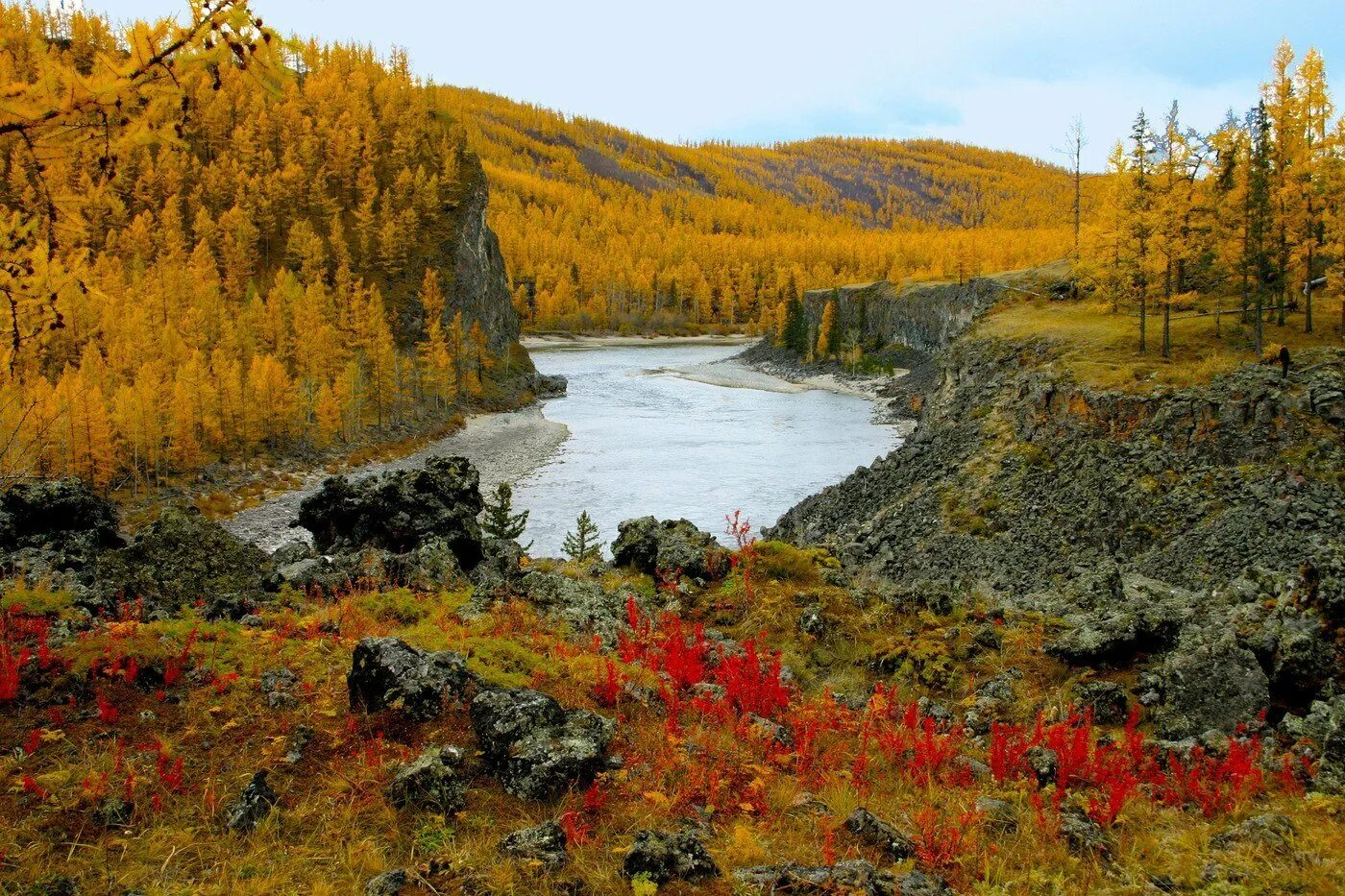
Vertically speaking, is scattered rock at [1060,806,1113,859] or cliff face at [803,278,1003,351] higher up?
cliff face at [803,278,1003,351]

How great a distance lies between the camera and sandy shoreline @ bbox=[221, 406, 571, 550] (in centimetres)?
3638

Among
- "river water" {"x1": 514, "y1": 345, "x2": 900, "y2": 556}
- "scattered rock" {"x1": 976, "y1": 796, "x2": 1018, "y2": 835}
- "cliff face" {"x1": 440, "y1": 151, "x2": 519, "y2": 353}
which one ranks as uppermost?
"cliff face" {"x1": 440, "y1": 151, "x2": 519, "y2": 353}

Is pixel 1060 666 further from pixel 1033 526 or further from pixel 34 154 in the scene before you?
pixel 1033 526

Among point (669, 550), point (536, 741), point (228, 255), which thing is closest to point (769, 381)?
point (228, 255)


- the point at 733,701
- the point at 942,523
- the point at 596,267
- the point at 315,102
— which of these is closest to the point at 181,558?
the point at 733,701

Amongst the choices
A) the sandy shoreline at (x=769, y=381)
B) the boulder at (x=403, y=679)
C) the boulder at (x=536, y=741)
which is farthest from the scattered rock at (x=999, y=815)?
the sandy shoreline at (x=769, y=381)

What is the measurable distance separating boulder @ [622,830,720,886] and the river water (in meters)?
26.1

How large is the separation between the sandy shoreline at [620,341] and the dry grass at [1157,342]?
102 meters

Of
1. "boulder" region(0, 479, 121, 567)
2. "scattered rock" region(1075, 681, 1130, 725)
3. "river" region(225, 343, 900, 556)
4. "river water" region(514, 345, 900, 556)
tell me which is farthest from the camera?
"river water" region(514, 345, 900, 556)

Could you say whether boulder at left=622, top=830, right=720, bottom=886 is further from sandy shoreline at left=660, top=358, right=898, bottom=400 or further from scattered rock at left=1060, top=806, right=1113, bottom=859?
sandy shoreline at left=660, top=358, right=898, bottom=400

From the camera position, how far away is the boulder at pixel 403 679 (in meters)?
6.76

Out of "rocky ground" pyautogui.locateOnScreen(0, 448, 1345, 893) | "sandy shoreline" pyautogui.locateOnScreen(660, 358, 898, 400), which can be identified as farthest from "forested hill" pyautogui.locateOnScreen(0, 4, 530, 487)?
"sandy shoreline" pyautogui.locateOnScreen(660, 358, 898, 400)

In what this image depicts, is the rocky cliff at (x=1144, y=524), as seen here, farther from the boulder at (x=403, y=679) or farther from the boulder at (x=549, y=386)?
the boulder at (x=549, y=386)

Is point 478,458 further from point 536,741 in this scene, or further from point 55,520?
point 536,741
